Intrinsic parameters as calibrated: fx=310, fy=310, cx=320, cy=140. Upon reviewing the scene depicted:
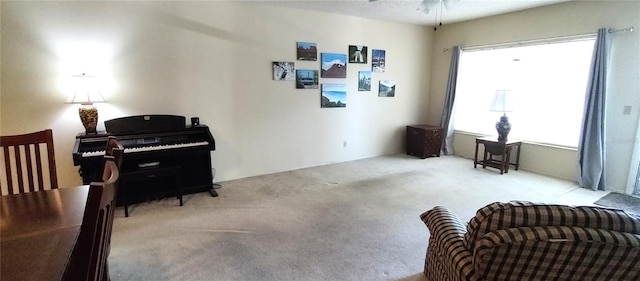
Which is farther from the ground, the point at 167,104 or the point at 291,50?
the point at 291,50

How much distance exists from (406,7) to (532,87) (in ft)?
7.61

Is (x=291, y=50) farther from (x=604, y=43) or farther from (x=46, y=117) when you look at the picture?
(x=604, y=43)

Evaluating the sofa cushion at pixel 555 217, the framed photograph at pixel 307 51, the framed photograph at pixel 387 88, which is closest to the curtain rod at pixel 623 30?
the framed photograph at pixel 387 88

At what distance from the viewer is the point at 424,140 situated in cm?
552

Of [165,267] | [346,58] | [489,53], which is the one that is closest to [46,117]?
[165,267]

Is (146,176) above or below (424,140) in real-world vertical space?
below

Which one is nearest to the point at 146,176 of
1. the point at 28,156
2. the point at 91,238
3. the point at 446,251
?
the point at 28,156

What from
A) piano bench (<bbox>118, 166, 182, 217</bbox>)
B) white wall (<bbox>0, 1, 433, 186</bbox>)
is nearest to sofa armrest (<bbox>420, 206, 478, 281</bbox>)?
piano bench (<bbox>118, 166, 182, 217</bbox>)

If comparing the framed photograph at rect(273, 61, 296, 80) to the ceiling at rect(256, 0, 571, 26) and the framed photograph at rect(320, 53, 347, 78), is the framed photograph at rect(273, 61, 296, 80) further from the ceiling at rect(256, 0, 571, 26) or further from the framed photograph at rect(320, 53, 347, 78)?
the ceiling at rect(256, 0, 571, 26)

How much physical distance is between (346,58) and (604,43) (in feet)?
10.9

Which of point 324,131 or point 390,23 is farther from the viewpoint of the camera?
point 390,23

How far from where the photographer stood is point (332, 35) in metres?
4.79

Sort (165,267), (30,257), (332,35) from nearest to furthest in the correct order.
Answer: (30,257)
(165,267)
(332,35)

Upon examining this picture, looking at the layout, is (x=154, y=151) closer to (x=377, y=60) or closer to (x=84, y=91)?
(x=84, y=91)
